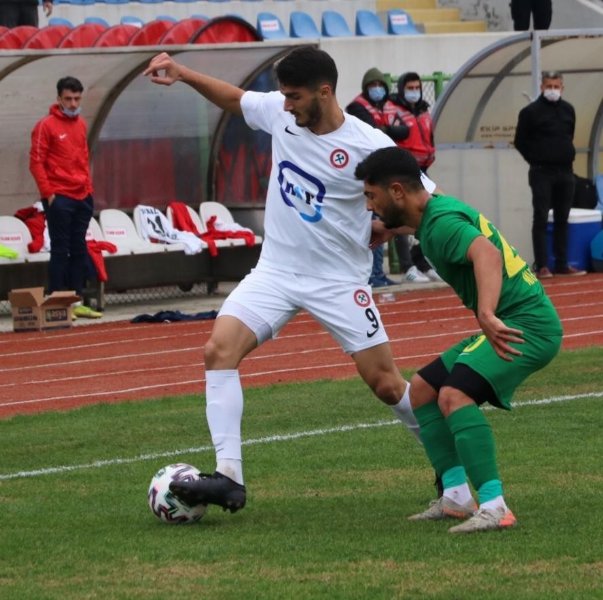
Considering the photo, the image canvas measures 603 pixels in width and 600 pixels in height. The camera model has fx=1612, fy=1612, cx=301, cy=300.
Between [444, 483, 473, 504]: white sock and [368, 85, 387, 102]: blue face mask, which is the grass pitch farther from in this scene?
[368, 85, 387, 102]: blue face mask

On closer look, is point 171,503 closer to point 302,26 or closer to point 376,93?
point 376,93

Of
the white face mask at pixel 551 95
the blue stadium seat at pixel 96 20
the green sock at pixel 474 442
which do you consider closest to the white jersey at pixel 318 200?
the green sock at pixel 474 442

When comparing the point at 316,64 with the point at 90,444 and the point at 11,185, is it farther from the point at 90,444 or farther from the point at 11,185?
the point at 11,185

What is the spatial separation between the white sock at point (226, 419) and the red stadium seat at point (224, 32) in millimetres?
13475

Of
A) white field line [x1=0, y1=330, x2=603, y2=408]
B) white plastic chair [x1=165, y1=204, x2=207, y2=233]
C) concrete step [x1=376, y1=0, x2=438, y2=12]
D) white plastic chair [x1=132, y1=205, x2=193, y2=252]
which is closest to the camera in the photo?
white field line [x1=0, y1=330, x2=603, y2=408]

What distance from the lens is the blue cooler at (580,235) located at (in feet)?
66.7

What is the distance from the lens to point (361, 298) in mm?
7418

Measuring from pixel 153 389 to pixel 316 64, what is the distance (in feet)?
18.1

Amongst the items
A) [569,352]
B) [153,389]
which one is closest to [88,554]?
[153,389]

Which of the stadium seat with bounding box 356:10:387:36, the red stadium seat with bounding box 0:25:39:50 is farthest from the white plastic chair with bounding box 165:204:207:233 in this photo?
the stadium seat with bounding box 356:10:387:36

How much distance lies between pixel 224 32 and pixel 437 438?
47.2 feet

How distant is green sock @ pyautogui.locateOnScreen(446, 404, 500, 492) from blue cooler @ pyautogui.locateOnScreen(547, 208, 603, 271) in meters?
14.0

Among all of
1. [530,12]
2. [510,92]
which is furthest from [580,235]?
[530,12]

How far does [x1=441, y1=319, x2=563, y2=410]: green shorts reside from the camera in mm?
6469
